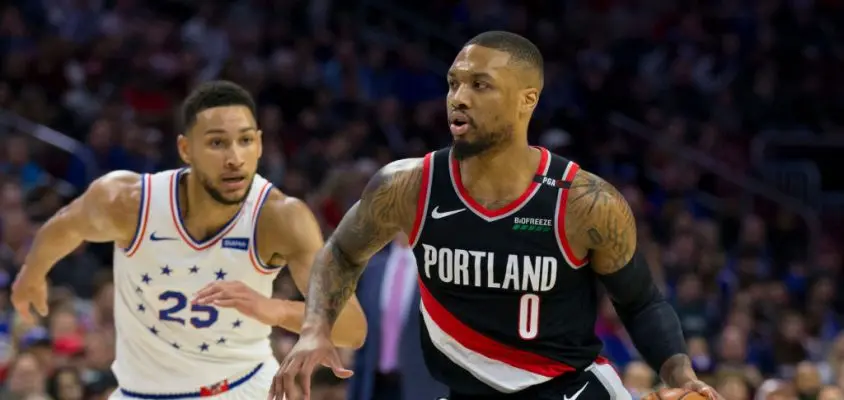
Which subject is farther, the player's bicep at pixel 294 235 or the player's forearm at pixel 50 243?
the player's forearm at pixel 50 243

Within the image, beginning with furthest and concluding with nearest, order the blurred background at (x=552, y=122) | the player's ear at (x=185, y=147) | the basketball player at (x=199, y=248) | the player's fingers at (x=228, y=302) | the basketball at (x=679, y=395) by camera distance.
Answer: the blurred background at (x=552, y=122), the player's ear at (x=185, y=147), the basketball player at (x=199, y=248), the player's fingers at (x=228, y=302), the basketball at (x=679, y=395)

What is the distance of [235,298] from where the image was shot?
187 inches

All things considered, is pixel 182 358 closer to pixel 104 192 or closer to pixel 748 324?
pixel 104 192

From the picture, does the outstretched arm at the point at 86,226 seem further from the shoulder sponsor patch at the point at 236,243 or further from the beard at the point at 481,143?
the beard at the point at 481,143

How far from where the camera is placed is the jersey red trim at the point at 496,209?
421cm

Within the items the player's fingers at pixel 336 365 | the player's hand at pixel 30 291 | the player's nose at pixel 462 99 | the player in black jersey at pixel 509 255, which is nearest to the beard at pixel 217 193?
the player's hand at pixel 30 291

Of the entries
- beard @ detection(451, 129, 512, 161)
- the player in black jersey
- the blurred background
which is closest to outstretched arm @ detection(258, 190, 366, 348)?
the player in black jersey

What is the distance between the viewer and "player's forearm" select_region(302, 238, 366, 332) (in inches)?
172

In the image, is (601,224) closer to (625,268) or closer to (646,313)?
(625,268)

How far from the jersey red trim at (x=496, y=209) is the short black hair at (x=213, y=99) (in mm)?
1449

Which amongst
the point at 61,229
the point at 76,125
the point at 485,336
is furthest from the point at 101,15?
the point at 485,336

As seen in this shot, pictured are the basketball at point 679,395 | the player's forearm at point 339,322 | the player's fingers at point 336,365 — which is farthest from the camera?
the player's forearm at point 339,322

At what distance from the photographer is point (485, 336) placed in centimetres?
427

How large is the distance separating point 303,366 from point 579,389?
0.92 metres
